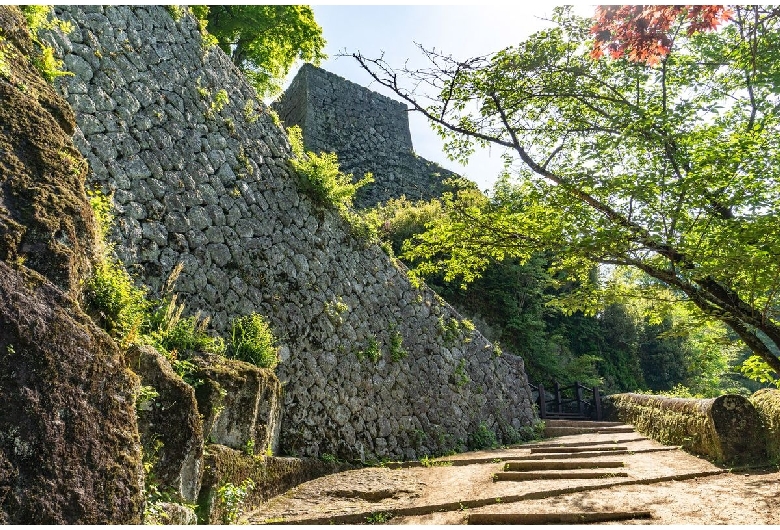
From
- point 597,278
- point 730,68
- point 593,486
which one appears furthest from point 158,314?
point 597,278

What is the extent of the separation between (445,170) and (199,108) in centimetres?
1457

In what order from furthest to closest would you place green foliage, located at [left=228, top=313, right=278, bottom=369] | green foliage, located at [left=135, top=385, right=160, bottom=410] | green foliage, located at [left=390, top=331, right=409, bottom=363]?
green foliage, located at [left=390, top=331, right=409, bottom=363], green foliage, located at [left=228, top=313, right=278, bottom=369], green foliage, located at [left=135, top=385, right=160, bottom=410]

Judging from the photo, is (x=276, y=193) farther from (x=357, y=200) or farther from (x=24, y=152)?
(x=357, y=200)

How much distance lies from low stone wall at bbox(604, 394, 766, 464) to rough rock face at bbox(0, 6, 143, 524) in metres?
6.76

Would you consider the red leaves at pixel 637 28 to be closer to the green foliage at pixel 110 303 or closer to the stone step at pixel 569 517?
the stone step at pixel 569 517

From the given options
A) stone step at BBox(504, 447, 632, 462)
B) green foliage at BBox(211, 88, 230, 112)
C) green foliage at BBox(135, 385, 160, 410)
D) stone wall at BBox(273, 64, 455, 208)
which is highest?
stone wall at BBox(273, 64, 455, 208)

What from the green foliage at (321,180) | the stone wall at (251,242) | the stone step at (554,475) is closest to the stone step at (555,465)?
the stone step at (554,475)

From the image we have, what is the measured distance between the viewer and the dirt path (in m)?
4.36

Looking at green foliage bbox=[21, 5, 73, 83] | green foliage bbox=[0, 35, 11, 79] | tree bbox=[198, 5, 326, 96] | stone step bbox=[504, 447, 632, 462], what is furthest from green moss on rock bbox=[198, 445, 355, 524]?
tree bbox=[198, 5, 326, 96]

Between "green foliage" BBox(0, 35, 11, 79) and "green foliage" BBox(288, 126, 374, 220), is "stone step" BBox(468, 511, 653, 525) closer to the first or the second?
"green foliage" BBox(0, 35, 11, 79)

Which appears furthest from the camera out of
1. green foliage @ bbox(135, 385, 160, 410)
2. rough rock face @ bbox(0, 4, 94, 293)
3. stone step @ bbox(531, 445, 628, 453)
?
stone step @ bbox(531, 445, 628, 453)

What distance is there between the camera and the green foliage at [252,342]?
5.90 meters

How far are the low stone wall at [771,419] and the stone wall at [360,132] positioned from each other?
1256 centimetres

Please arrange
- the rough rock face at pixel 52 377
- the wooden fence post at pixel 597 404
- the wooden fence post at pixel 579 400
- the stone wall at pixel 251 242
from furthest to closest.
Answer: the wooden fence post at pixel 579 400 < the wooden fence post at pixel 597 404 < the stone wall at pixel 251 242 < the rough rock face at pixel 52 377
